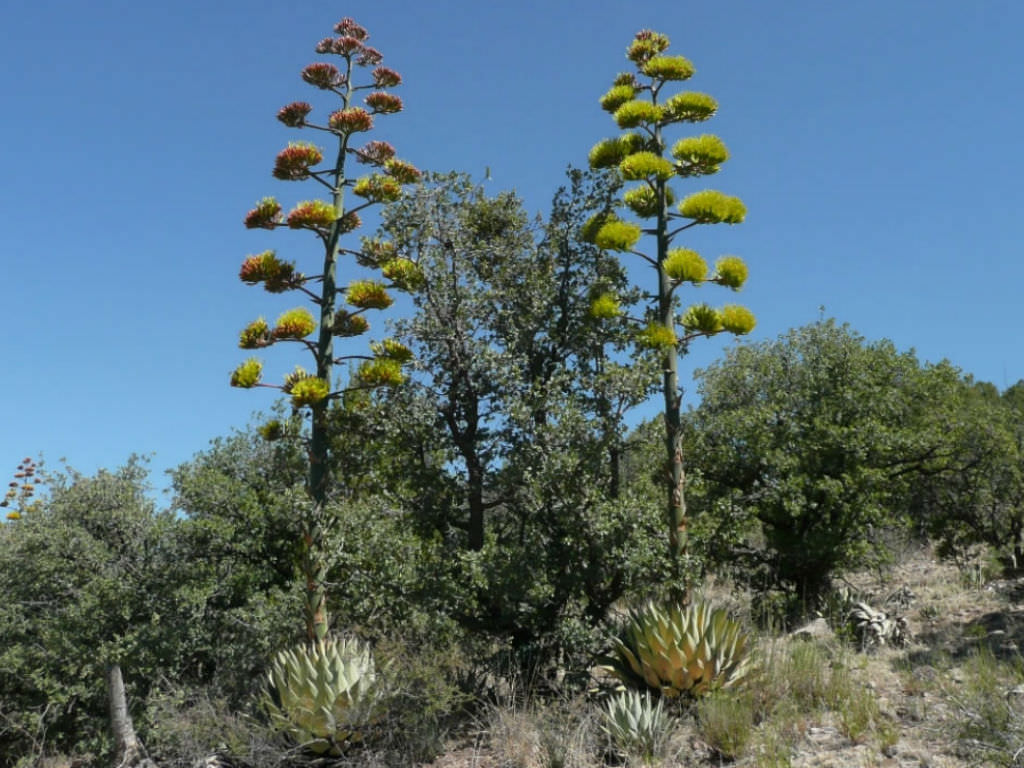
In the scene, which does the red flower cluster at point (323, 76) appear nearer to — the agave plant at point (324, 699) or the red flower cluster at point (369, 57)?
the red flower cluster at point (369, 57)

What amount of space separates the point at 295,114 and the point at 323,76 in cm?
56

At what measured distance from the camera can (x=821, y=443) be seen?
45.2ft

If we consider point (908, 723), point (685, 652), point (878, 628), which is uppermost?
point (685, 652)

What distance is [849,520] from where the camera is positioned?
13.6m

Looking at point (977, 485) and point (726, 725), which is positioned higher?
point (977, 485)

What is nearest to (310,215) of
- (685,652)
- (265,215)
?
(265,215)

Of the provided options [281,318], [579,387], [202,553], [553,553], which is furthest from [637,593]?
[202,553]

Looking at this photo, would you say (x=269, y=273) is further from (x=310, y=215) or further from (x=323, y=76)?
(x=323, y=76)

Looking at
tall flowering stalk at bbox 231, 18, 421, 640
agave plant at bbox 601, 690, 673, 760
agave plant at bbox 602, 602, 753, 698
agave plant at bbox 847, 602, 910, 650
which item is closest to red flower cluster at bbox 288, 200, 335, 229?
tall flowering stalk at bbox 231, 18, 421, 640

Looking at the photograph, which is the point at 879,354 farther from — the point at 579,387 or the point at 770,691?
the point at 770,691

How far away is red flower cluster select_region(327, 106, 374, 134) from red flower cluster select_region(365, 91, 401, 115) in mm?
241

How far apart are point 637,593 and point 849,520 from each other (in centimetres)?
612

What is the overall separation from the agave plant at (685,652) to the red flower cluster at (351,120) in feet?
19.0

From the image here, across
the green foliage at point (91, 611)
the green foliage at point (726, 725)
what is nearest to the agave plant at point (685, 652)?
the green foliage at point (726, 725)
